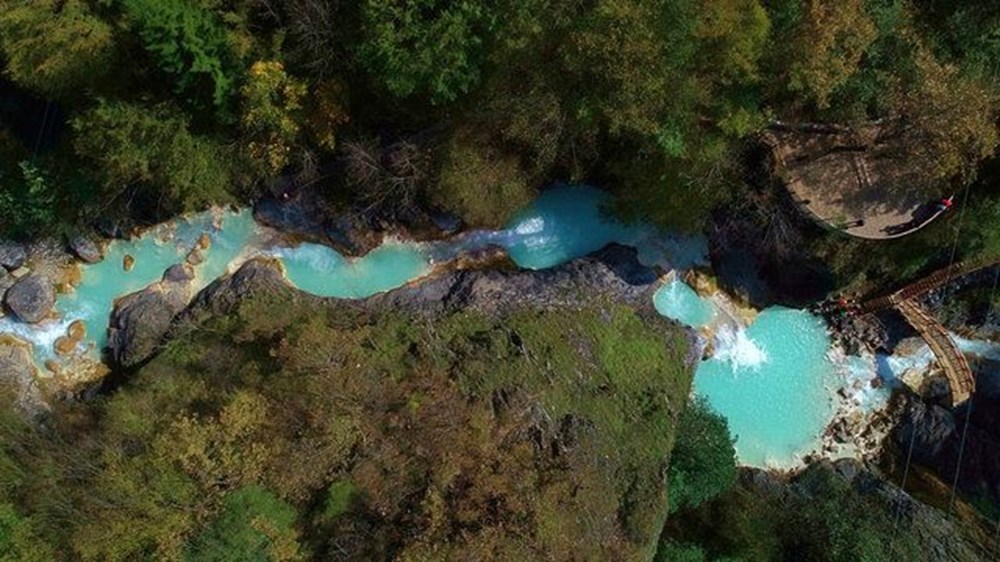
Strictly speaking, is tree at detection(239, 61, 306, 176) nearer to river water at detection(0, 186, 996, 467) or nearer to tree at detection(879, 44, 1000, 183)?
river water at detection(0, 186, 996, 467)

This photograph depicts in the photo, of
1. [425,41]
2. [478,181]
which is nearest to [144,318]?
[478,181]

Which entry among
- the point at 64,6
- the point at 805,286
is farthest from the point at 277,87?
the point at 805,286

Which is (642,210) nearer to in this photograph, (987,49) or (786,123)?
(786,123)

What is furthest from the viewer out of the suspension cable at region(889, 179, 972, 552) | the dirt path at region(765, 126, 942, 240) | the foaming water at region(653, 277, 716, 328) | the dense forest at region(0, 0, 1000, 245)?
the foaming water at region(653, 277, 716, 328)

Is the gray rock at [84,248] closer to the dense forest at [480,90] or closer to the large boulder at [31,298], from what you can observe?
the dense forest at [480,90]

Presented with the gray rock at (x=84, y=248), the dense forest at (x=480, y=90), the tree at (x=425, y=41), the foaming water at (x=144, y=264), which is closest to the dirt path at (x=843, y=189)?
the dense forest at (x=480, y=90)

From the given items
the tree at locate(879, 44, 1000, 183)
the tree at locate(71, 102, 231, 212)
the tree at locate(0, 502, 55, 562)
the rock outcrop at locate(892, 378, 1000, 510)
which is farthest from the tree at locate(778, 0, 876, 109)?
the tree at locate(0, 502, 55, 562)

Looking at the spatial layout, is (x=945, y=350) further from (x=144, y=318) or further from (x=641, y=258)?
(x=144, y=318)
